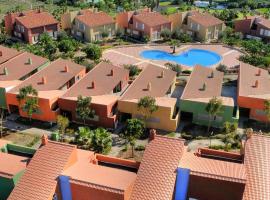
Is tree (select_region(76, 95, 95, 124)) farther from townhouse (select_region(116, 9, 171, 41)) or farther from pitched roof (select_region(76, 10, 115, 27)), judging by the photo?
townhouse (select_region(116, 9, 171, 41))

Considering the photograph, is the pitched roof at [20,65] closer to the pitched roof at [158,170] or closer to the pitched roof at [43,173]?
the pitched roof at [43,173]

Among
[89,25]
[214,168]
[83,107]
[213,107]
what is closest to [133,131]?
[83,107]

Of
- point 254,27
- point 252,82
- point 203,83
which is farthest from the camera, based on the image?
point 254,27

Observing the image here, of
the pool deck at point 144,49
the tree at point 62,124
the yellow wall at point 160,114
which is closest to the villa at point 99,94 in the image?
the yellow wall at point 160,114

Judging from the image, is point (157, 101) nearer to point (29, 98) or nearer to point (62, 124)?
point (62, 124)

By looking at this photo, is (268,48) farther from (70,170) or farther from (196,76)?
(70,170)

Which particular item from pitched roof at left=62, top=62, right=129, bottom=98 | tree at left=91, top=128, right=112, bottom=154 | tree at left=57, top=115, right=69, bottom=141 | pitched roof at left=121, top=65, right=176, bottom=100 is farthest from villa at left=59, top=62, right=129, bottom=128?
tree at left=91, top=128, right=112, bottom=154

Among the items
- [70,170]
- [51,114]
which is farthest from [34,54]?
[70,170]
